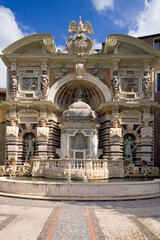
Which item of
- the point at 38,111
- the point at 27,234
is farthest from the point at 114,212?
the point at 38,111

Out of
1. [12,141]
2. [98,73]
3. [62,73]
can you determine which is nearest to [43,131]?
[12,141]

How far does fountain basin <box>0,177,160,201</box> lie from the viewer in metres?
10.0

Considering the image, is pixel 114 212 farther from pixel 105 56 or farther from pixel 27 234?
pixel 105 56

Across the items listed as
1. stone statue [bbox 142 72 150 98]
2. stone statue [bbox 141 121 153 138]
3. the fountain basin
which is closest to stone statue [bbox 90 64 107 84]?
stone statue [bbox 142 72 150 98]

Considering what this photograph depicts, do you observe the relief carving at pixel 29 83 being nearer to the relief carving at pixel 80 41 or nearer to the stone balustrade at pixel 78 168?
the relief carving at pixel 80 41

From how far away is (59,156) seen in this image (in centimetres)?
2194

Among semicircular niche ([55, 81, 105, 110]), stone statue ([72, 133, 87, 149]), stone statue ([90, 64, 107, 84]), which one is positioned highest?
stone statue ([90, 64, 107, 84])

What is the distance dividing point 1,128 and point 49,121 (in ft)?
29.8

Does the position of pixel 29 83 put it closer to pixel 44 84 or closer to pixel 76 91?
pixel 44 84

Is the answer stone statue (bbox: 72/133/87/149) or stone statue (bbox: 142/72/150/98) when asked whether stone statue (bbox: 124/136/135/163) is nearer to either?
stone statue (bbox: 72/133/87/149)

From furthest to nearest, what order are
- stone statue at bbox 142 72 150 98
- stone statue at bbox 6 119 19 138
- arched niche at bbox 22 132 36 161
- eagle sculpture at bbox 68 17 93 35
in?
eagle sculpture at bbox 68 17 93 35 < arched niche at bbox 22 132 36 161 < stone statue at bbox 142 72 150 98 < stone statue at bbox 6 119 19 138

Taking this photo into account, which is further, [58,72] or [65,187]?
[58,72]

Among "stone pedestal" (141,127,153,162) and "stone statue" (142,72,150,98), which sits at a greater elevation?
"stone statue" (142,72,150,98)

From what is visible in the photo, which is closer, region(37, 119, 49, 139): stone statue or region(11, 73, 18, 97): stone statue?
region(37, 119, 49, 139): stone statue
